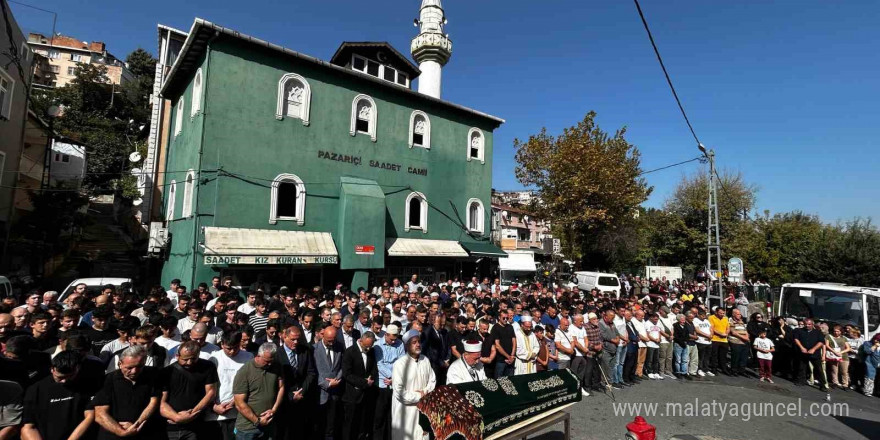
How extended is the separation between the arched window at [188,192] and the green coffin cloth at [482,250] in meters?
12.4

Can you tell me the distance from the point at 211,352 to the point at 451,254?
50.5 feet

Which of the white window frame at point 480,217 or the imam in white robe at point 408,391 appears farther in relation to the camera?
the white window frame at point 480,217

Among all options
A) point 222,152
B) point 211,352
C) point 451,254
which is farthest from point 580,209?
point 211,352

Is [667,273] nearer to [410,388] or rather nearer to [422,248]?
[422,248]

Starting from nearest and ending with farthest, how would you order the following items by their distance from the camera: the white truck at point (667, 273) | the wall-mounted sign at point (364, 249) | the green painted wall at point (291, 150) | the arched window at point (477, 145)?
the green painted wall at point (291, 150) → the wall-mounted sign at point (364, 249) → the arched window at point (477, 145) → the white truck at point (667, 273)

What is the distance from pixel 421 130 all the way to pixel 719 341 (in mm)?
15259

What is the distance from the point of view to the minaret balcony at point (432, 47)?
26.0m

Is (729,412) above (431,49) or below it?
below

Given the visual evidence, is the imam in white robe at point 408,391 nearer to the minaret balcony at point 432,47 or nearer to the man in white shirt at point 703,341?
the man in white shirt at point 703,341

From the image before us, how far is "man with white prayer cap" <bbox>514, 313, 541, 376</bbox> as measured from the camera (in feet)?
25.7

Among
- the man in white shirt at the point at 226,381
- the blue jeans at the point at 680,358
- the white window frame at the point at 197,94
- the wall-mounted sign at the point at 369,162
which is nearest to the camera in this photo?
the man in white shirt at the point at 226,381

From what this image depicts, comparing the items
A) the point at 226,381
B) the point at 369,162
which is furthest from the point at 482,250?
the point at 226,381

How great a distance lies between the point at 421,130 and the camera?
68.2 feet

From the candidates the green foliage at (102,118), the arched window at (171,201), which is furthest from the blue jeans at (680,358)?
the green foliage at (102,118)
